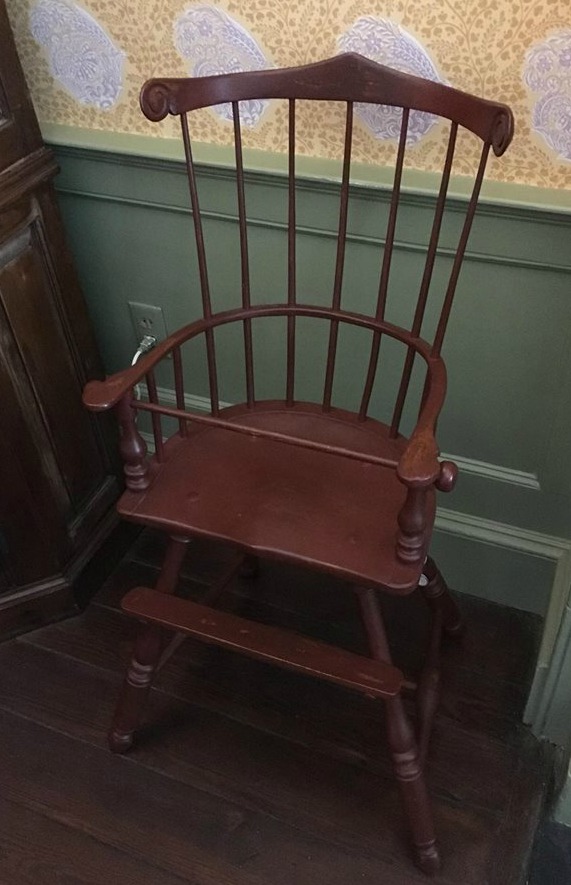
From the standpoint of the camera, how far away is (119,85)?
122cm

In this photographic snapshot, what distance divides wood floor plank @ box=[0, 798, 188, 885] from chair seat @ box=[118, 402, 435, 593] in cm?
52

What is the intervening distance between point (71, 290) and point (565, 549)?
97 cm

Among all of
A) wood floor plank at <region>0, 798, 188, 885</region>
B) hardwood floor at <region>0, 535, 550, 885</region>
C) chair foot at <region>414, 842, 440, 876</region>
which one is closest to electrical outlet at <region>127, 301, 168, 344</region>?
hardwood floor at <region>0, 535, 550, 885</region>

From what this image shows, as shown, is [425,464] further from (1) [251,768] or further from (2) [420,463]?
(1) [251,768]

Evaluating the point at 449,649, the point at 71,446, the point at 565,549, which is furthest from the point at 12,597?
the point at 565,549

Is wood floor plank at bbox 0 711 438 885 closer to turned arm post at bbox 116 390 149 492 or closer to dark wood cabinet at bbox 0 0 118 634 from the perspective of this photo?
dark wood cabinet at bbox 0 0 118 634

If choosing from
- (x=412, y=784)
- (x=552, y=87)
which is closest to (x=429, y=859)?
(x=412, y=784)

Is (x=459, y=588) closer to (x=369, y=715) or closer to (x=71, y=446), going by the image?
(x=369, y=715)

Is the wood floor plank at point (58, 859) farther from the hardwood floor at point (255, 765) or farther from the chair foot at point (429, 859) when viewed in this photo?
the chair foot at point (429, 859)

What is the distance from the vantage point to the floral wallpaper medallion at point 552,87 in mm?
972

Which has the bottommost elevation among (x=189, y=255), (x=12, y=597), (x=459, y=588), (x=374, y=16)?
(x=459, y=588)

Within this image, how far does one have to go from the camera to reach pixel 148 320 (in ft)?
4.78

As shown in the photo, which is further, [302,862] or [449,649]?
[449,649]

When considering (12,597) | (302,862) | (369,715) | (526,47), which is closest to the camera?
(526,47)
